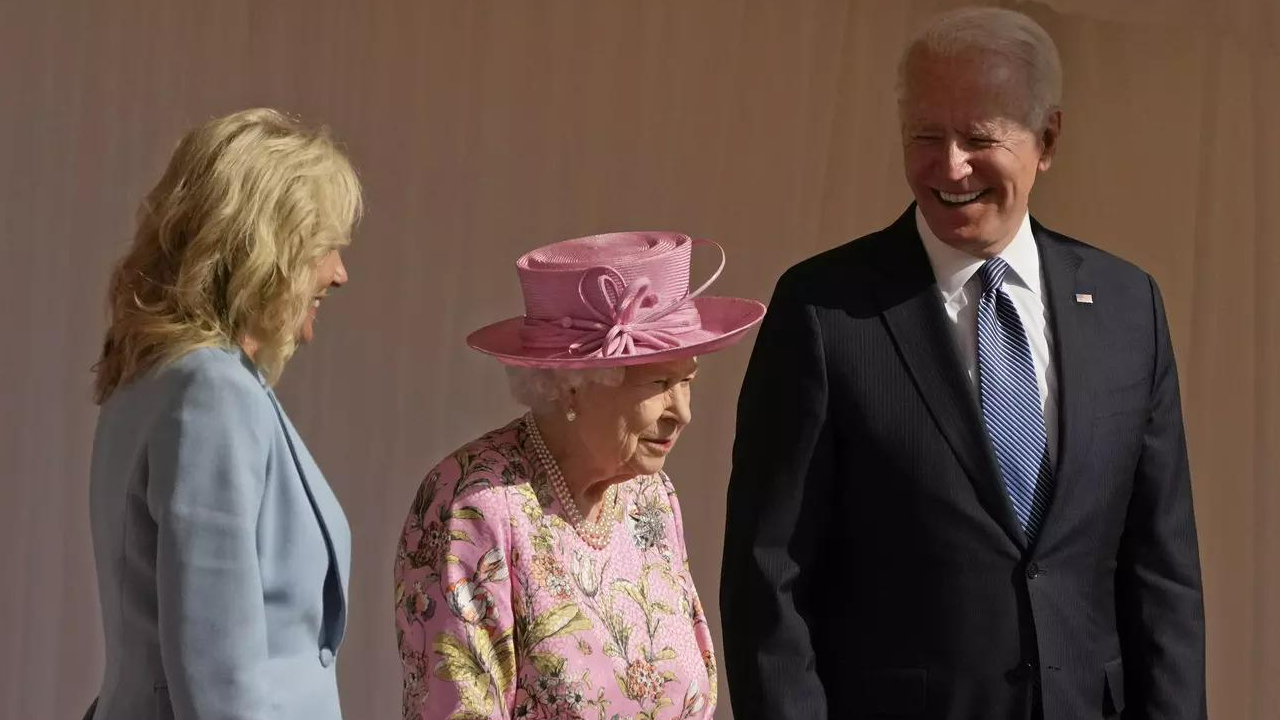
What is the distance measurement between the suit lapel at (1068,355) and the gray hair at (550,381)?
27.6 inches

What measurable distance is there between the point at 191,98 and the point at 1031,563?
9.25 ft

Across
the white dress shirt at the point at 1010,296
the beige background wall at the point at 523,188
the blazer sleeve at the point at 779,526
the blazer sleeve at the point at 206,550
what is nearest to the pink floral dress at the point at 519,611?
the blazer sleeve at the point at 779,526

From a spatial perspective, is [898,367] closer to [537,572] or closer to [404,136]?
[537,572]

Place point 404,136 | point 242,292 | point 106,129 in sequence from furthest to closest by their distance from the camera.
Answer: point 404,136 → point 106,129 → point 242,292

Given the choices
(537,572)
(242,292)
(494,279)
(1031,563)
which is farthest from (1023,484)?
(494,279)

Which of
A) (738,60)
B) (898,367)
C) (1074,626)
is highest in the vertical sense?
(738,60)

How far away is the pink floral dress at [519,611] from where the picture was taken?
2.67m

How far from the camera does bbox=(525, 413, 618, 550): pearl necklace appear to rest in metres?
2.83

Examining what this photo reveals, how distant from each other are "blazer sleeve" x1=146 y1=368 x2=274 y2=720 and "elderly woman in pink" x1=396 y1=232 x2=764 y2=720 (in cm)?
38

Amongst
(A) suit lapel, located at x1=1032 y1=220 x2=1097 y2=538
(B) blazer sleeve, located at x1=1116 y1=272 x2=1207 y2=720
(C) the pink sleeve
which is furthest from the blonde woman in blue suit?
(B) blazer sleeve, located at x1=1116 y1=272 x2=1207 y2=720

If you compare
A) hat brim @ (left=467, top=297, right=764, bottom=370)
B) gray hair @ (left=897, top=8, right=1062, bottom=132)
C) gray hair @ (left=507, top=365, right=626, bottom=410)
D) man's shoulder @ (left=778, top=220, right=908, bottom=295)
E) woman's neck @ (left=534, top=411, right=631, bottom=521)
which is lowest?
woman's neck @ (left=534, top=411, right=631, bottom=521)

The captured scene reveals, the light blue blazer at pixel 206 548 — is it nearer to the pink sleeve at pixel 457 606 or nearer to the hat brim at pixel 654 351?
the pink sleeve at pixel 457 606

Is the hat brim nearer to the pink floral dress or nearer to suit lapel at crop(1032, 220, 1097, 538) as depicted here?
the pink floral dress

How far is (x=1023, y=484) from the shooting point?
2.86 meters
